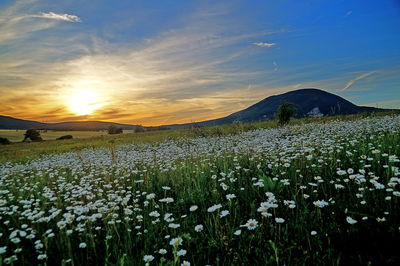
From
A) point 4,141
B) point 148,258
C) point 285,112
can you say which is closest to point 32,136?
point 4,141

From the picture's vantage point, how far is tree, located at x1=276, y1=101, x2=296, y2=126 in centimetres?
2012

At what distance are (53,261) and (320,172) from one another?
513cm

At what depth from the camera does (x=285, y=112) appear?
20.4 metres

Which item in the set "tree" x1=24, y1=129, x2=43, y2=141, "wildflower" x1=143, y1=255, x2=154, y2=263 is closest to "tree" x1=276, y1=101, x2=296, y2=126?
"wildflower" x1=143, y1=255, x2=154, y2=263

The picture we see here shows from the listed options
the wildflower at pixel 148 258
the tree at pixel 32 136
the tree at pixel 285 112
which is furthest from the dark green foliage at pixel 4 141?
the wildflower at pixel 148 258

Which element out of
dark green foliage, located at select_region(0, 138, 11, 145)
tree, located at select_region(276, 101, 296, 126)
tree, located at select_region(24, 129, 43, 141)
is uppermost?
tree, located at select_region(276, 101, 296, 126)

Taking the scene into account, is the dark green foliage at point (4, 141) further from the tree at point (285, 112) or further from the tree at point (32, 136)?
the tree at point (285, 112)

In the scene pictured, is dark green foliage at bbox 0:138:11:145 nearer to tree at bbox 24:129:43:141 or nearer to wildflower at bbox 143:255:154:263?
tree at bbox 24:129:43:141

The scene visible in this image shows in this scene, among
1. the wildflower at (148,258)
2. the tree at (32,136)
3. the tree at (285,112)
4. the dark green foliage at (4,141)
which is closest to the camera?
the wildflower at (148,258)

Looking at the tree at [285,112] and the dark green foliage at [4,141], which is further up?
the tree at [285,112]

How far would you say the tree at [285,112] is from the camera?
2012 cm

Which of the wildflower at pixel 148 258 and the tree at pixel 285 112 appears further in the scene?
the tree at pixel 285 112

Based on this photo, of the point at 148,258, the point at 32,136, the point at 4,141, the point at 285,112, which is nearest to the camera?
the point at 148,258

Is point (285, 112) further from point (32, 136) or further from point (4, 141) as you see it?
point (4, 141)
